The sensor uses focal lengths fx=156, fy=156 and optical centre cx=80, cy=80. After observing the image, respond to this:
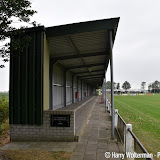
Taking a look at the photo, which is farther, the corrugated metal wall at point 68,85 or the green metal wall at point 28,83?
the corrugated metal wall at point 68,85

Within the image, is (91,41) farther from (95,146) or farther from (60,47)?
(95,146)

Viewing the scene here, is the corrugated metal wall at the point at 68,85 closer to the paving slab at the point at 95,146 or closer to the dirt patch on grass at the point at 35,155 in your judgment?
the paving slab at the point at 95,146

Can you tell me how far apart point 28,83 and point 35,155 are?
8.35 feet

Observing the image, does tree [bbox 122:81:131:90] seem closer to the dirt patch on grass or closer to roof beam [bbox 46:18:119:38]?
roof beam [bbox 46:18:119:38]

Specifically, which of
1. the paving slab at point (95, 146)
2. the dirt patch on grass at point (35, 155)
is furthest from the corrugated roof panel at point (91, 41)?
the dirt patch on grass at point (35, 155)

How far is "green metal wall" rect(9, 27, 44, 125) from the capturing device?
19.0 feet

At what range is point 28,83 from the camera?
5902 mm

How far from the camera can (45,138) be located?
19.3 ft

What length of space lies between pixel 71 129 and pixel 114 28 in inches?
165

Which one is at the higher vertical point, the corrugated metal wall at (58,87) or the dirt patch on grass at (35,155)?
the corrugated metal wall at (58,87)

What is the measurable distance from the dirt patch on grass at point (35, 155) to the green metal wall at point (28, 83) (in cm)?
120

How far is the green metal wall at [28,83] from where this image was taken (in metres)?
5.80

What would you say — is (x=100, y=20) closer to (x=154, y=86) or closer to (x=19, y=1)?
(x=19, y=1)

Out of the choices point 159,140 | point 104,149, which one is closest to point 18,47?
point 104,149
